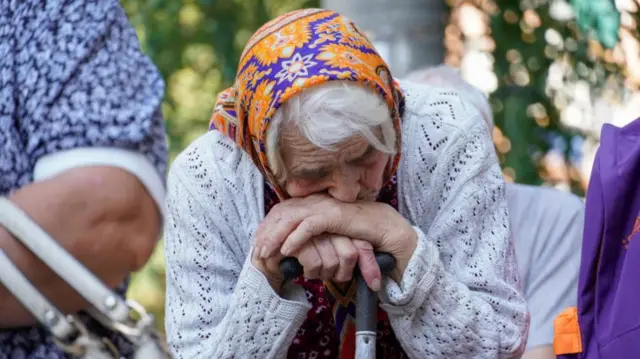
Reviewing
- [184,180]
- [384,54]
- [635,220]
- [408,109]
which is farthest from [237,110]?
[384,54]

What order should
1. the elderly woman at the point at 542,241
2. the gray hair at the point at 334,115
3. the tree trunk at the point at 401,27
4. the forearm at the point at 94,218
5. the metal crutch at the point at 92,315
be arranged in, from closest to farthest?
the metal crutch at the point at 92,315 → the forearm at the point at 94,218 → the gray hair at the point at 334,115 → the elderly woman at the point at 542,241 → the tree trunk at the point at 401,27

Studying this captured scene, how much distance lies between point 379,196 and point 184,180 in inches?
15.2

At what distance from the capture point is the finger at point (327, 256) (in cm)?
220

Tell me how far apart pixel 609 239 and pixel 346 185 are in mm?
526

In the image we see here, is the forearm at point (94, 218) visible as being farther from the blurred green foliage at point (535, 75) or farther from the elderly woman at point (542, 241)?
the blurred green foliage at point (535, 75)

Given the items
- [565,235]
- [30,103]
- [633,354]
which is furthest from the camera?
[565,235]

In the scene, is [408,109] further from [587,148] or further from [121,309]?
[587,148]

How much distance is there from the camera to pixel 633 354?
7.18ft

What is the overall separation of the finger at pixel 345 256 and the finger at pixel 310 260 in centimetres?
4

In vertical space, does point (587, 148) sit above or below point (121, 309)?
below

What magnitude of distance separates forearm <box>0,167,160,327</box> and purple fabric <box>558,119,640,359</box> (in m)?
0.87

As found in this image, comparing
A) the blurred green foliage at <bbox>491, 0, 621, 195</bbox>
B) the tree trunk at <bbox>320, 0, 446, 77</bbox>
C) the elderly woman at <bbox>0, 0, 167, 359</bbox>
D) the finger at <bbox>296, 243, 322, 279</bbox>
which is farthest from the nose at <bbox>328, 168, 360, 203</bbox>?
the blurred green foliage at <bbox>491, 0, 621, 195</bbox>

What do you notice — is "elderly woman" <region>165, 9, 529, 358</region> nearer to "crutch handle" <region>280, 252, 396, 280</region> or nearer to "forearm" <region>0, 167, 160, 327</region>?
"crutch handle" <region>280, 252, 396, 280</region>

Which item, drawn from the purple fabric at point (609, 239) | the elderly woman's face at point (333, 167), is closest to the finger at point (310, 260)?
the elderly woman's face at point (333, 167)
